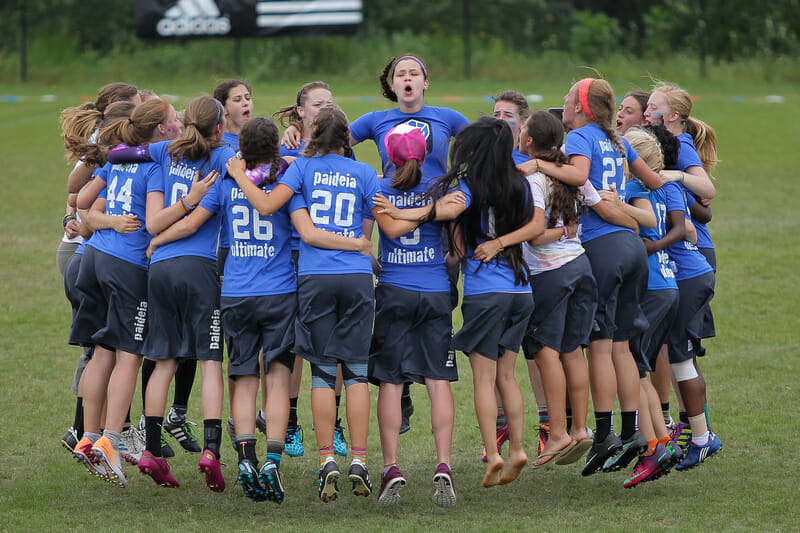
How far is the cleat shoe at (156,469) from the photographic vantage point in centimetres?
536

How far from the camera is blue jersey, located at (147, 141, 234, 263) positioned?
5.58m

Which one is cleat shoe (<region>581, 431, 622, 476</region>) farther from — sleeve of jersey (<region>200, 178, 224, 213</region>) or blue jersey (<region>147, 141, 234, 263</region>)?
sleeve of jersey (<region>200, 178, 224, 213</region>)

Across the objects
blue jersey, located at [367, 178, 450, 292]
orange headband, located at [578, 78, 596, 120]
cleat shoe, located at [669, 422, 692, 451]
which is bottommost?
cleat shoe, located at [669, 422, 692, 451]

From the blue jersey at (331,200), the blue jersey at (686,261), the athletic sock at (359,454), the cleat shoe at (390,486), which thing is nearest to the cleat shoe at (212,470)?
the athletic sock at (359,454)

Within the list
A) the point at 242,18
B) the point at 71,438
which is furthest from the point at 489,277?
the point at 242,18

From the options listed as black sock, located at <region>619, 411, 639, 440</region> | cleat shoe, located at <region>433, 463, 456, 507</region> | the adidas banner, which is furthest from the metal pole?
cleat shoe, located at <region>433, 463, 456, 507</region>

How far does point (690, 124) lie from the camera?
644 centimetres

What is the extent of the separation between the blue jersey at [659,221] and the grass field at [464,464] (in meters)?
1.19

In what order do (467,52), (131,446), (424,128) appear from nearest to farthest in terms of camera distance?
1. (424,128)
2. (131,446)
3. (467,52)

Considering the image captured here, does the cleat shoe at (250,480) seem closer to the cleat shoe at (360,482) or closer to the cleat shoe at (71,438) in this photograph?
the cleat shoe at (360,482)

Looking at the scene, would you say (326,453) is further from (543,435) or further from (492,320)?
(543,435)

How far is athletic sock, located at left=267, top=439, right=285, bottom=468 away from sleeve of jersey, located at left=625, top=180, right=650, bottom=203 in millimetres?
2479

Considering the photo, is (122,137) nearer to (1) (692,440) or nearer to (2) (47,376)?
(2) (47,376)

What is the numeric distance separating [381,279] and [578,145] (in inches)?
52.6
